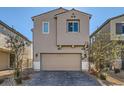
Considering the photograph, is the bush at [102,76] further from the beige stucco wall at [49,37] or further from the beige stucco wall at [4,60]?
the beige stucco wall at [4,60]

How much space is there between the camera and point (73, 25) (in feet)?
93.5

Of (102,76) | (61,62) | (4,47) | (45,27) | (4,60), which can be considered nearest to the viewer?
(102,76)

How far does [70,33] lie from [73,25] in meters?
0.87

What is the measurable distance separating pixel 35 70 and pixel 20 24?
5.09 m

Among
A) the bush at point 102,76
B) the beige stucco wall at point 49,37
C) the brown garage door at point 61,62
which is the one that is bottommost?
the bush at point 102,76

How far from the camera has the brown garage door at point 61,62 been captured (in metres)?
28.7

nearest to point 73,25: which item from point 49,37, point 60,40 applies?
point 60,40

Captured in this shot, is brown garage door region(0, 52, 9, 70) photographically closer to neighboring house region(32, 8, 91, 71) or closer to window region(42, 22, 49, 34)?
neighboring house region(32, 8, 91, 71)

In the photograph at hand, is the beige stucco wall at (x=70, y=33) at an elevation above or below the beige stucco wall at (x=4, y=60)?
above

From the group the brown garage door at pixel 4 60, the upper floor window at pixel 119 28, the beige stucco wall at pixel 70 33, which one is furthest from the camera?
the brown garage door at pixel 4 60

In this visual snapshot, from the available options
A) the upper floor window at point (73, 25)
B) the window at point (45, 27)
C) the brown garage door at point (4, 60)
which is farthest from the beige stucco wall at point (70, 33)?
the brown garage door at point (4, 60)

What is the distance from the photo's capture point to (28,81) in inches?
805

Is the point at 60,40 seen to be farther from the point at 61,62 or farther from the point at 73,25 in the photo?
the point at 61,62

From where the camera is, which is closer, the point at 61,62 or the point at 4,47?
the point at 61,62
